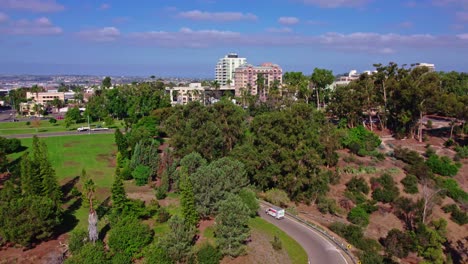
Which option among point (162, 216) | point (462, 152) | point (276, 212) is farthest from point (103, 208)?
point (462, 152)

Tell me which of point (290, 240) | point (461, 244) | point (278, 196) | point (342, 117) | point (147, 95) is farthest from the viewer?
point (147, 95)

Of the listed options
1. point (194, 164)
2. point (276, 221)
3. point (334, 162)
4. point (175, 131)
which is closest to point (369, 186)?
point (334, 162)

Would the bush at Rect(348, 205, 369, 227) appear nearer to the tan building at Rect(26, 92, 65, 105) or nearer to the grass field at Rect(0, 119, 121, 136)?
the grass field at Rect(0, 119, 121, 136)

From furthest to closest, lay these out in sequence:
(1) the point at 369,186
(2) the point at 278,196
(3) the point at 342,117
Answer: (3) the point at 342,117
(1) the point at 369,186
(2) the point at 278,196

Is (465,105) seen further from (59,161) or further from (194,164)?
(59,161)

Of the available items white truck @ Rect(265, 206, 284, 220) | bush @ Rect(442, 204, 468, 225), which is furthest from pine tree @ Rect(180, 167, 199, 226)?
bush @ Rect(442, 204, 468, 225)

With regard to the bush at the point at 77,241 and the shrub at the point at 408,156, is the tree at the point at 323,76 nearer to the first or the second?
the shrub at the point at 408,156

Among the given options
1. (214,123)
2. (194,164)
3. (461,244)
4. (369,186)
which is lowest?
(461,244)

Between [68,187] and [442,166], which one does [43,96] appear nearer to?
[68,187]
